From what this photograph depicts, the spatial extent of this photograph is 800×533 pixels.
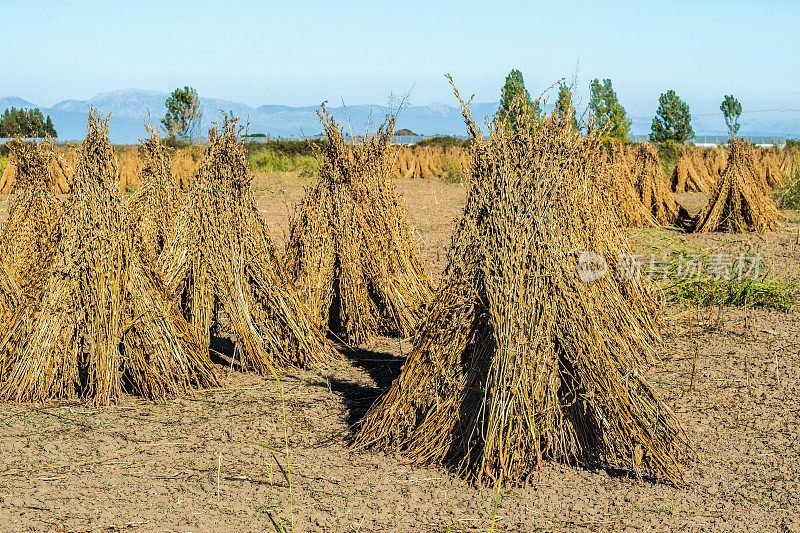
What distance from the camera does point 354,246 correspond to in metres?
5.60

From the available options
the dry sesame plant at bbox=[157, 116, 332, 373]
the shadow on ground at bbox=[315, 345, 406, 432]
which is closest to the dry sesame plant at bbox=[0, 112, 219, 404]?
the dry sesame plant at bbox=[157, 116, 332, 373]

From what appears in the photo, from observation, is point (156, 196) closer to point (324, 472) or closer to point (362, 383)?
point (362, 383)

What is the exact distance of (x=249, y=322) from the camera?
4.93m

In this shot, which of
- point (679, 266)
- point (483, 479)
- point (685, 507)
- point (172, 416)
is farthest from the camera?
point (679, 266)

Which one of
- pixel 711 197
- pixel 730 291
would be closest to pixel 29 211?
pixel 730 291

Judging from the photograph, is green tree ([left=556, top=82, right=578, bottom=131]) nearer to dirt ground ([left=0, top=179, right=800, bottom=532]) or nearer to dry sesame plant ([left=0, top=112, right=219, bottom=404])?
dirt ground ([left=0, top=179, right=800, bottom=532])

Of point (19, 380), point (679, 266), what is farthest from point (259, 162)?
point (19, 380)

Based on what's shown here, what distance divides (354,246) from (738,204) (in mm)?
7467

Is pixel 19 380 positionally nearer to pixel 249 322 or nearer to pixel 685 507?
pixel 249 322

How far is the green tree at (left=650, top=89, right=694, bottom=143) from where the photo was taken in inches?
2151

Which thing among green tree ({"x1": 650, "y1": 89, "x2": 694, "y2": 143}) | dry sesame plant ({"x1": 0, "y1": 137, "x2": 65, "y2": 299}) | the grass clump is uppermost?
green tree ({"x1": 650, "y1": 89, "x2": 694, "y2": 143})

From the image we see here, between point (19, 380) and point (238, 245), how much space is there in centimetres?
161

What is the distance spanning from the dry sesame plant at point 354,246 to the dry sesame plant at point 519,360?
6.83ft

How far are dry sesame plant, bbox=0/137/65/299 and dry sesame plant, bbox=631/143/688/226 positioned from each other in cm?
931
